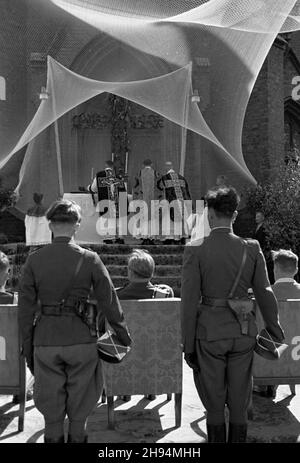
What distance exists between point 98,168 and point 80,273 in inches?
542

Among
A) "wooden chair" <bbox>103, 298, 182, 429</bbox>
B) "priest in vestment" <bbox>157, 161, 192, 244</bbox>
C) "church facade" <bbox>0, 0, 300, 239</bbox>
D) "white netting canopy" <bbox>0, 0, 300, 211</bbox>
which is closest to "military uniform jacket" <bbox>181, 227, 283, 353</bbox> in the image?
"wooden chair" <bbox>103, 298, 182, 429</bbox>

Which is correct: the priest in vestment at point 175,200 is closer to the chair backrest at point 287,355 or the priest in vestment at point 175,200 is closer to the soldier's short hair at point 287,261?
the soldier's short hair at point 287,261

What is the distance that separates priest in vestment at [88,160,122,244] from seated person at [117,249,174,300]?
7.49 meters

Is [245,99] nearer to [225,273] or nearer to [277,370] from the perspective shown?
[277,370]

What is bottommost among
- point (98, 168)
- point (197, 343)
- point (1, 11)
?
point (197, 343)

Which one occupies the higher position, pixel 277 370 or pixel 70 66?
pixel 70 66

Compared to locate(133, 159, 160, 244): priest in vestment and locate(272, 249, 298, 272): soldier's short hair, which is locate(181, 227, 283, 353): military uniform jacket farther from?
locate(133, 159, 160, 244): priest in vestment

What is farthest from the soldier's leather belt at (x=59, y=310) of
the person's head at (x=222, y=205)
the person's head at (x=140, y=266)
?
the person's head at (x=140, y=266)

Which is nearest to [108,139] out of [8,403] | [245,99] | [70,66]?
[70,66]

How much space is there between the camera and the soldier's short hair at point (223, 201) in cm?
331

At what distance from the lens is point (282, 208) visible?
1287cm

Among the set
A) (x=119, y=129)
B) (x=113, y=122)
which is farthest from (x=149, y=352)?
(x=113, y=122)

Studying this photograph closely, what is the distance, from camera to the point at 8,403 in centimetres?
493

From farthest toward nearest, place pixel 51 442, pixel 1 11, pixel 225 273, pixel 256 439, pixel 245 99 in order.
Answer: pixel 1 11 < pixel 245 99 < pixel 256 439 < pixel 225 273 < pixel 51 442
